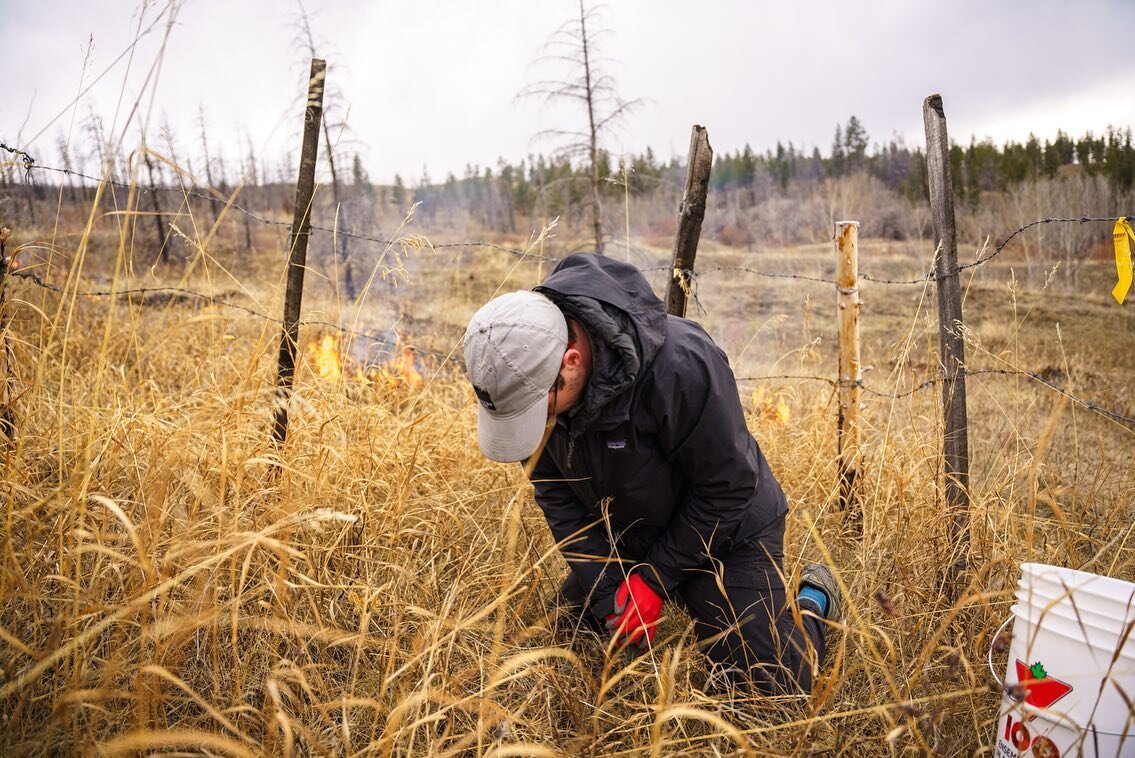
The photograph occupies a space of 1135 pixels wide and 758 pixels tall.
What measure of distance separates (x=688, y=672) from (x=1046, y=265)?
26216 millimetres

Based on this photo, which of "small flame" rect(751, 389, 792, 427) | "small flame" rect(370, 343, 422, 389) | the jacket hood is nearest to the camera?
the jacket hood

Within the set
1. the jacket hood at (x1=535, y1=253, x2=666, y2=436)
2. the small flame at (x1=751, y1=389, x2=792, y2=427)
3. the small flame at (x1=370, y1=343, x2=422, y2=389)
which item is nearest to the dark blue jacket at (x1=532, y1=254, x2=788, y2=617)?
the jacket hood at (x1=535, y1=253, x2=666, y2=436)

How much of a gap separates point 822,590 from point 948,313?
1249mm

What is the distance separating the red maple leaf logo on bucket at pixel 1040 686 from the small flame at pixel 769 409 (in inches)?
90.9

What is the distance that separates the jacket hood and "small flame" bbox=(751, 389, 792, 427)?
88.7 inches

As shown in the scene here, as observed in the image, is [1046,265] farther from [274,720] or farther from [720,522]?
[274,720]

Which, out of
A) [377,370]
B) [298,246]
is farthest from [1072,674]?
[377,370]

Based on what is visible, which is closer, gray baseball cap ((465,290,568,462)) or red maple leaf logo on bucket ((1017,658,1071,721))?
red maple leaf logo on bucket ((1017,658,1071,721))

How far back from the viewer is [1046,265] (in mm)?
21562

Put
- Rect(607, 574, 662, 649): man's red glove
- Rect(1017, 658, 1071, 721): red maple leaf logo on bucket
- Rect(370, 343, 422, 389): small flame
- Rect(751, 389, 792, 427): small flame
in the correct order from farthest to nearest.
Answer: Rect(751, 389, 792, 427): small flame < Rect(370, 343, 422, 389): small flame < Rect(607, 574, 662, 649): man's red glove < Rect(1017, 658, 1071, 721): red maple leaf logo on bucket

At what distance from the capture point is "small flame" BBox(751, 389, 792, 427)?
12.9 feet

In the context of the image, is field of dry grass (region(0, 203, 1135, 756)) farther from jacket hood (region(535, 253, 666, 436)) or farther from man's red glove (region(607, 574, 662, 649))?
jacket hood (region(535, 253, 666, 436))

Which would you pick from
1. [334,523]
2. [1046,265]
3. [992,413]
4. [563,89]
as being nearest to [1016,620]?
[334,523]

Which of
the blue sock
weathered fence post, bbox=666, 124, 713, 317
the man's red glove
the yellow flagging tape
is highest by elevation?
weathered fence post, bbox=666, 124, 713, 317
